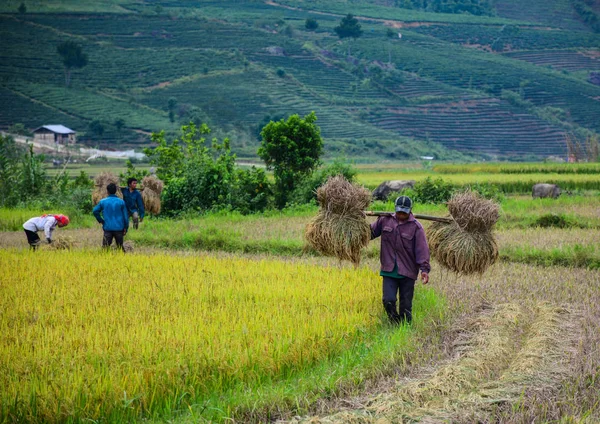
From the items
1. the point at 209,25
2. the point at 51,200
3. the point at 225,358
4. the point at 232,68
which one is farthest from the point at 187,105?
the point at 225,358

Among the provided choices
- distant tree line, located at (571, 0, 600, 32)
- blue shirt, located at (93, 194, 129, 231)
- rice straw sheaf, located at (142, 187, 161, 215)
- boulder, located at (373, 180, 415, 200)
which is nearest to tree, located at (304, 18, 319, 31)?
distant tree line, located at (571, 0, 600, 32)

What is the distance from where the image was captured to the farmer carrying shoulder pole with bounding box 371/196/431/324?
6961 mm

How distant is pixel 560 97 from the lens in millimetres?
75312

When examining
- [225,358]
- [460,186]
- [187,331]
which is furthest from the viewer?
[460,186]

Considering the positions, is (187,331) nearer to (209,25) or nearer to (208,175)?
(208,175)

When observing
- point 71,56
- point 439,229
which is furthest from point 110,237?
point 71,56

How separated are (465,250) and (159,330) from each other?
11.7 feet

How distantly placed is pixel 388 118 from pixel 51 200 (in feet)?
168

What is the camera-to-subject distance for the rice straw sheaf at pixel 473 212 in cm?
809

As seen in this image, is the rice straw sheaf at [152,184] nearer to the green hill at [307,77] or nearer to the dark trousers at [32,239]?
the dark trousers at [32,239]

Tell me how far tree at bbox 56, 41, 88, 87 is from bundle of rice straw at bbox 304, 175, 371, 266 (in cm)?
6795

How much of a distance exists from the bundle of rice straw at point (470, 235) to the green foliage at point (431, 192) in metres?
11.0

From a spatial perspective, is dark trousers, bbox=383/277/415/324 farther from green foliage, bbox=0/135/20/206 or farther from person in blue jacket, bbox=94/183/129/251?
green foliage, bbox=0/135/20/206

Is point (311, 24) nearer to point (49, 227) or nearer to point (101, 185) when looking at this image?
point (101, 185)
